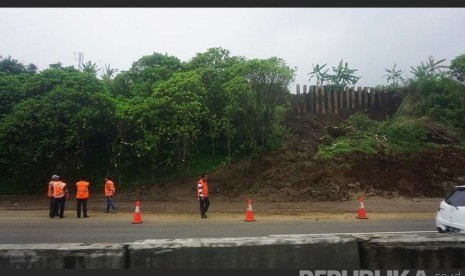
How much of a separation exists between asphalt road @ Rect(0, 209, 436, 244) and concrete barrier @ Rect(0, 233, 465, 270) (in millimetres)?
5157

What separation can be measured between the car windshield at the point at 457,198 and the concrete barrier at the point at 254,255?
15.1ft

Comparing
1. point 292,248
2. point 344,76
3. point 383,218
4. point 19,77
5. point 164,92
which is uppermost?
Answer: point 344,76

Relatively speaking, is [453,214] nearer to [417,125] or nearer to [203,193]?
[203,193]

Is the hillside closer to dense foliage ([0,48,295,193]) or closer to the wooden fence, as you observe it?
dense foliage ([0,48,295,193])

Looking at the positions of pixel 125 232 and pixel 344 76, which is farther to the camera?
pixel 344 76

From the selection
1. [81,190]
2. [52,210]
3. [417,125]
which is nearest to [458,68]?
[417,125]

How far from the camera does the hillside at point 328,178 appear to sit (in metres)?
18.1

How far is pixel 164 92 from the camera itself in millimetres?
19562

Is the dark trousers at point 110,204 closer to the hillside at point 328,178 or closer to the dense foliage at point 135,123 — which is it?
the hillside at point 328,178

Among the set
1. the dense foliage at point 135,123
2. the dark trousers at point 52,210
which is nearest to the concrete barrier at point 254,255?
the dark trousers at point 52,210

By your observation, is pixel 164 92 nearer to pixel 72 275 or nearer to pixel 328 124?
pixel 328 124

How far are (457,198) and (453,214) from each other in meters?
0.44

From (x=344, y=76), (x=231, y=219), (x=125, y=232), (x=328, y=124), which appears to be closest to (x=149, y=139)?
(x=231, y=219)

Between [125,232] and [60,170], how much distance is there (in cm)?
1034
